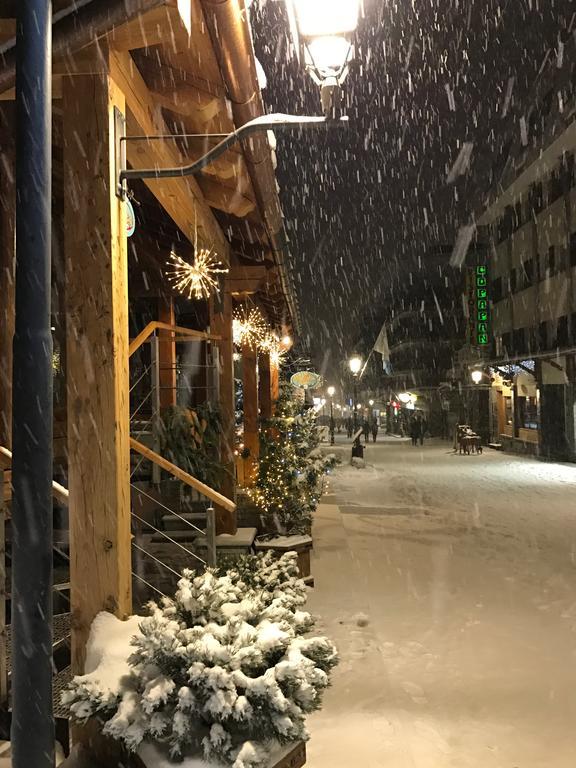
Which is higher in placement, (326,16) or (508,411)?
(326,16)

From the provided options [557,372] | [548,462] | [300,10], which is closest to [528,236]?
[557,372]

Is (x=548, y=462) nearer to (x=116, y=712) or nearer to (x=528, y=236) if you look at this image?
(x=528, y=236)

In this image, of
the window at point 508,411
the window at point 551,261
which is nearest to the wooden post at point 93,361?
the window at point 551,261

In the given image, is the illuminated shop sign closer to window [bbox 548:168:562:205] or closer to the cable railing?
window [bbox 548:168:562:205]

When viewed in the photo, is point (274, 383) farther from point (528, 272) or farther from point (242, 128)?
point (528, 272)

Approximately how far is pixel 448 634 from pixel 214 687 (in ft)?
12.5

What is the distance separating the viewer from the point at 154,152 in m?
4.30

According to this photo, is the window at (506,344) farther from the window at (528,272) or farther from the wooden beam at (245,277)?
the wooden beam at (245,277)

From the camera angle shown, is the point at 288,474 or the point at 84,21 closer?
the point at 84,21

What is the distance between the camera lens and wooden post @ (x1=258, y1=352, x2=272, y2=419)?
13698mm

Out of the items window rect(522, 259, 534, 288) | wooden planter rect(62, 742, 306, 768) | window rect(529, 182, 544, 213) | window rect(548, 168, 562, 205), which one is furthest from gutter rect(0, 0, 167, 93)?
window rect(522, 259, 534, 288)

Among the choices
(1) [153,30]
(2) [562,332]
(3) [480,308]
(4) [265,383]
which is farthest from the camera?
(3) [480,308]

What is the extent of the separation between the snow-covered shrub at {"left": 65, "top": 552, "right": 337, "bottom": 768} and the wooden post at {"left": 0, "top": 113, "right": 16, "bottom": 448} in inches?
128

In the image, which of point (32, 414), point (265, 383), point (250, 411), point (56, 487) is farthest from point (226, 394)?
point (265, 383)
